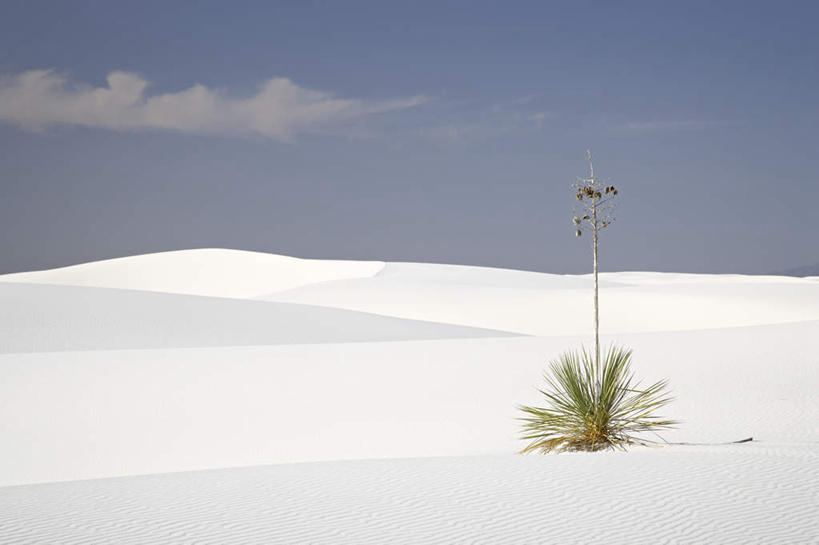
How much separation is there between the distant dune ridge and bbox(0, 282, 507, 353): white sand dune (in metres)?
0.13

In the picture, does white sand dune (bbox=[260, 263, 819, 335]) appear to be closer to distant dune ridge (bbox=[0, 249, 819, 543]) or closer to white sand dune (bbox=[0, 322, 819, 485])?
distant dune ridge (bbox=[0, 249, 819, 543])

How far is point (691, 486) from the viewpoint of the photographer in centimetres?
658

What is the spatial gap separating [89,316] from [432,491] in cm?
2301

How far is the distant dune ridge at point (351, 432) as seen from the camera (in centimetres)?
575

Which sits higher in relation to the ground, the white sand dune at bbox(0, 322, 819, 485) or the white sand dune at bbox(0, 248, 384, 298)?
the white sand dune at bbox(0, 248, 384, 298)

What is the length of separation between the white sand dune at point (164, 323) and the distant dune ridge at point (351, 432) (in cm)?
13

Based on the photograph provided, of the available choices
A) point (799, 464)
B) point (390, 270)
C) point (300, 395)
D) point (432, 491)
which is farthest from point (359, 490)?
point (390, 270)

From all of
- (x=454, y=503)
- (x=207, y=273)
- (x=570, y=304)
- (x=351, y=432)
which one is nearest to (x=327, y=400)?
(x=351, y=432)

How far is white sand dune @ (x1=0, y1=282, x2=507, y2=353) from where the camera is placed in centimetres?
2486

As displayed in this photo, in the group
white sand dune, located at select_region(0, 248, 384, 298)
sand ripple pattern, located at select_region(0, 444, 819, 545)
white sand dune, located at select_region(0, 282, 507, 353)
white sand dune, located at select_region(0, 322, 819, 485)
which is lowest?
sand ripple pattern, located at select_region(0, 444, 819, 545)

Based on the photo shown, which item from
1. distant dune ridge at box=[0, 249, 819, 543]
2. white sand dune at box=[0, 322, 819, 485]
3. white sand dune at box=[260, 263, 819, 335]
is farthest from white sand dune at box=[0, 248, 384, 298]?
white sand dune at box=[0, 322, 819, 485]

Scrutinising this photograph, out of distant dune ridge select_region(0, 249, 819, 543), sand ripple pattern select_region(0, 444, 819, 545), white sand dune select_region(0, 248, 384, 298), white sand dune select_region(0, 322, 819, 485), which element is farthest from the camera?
white sand dune select_region(0, 248, 384, 298)

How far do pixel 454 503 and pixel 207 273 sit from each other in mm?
61568

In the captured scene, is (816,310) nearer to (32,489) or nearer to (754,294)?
(754,294)
